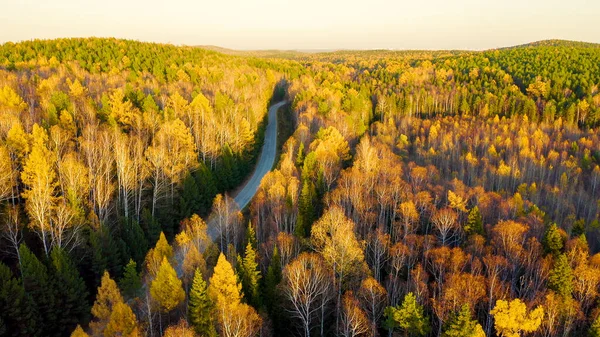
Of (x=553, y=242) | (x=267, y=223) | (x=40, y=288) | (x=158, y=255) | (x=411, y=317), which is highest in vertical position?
(x=158, y=255)

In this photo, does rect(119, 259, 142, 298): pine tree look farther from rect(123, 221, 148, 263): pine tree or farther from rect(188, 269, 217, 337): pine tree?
rect(188, 269, 217, 337): pine tree

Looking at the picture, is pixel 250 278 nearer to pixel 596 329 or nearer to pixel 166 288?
pixel 166 288

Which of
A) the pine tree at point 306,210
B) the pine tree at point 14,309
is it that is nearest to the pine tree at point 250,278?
the pine tree at point 306,210

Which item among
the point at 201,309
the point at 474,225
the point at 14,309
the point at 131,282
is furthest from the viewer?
the point at 474,225

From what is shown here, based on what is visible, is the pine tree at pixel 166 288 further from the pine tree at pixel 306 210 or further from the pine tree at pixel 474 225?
A: the pine tree at pixel 474 225

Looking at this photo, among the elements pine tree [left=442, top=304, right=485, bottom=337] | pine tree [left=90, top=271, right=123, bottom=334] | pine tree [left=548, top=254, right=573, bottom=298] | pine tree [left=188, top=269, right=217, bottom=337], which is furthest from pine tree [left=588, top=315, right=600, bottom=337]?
pine tree [left=90, top=271, right=123, bottom=334]

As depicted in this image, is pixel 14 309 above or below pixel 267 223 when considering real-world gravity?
below

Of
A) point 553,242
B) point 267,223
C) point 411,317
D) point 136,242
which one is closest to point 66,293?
point 136,242
